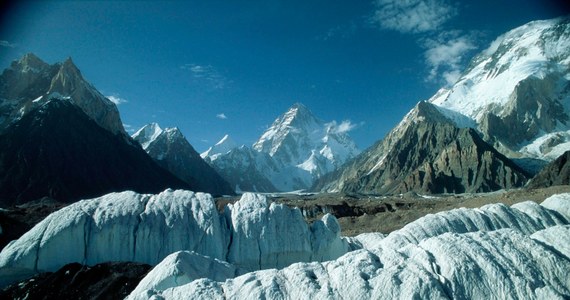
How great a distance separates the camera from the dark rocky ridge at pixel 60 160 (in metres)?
146

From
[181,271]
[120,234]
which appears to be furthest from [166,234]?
[181,271]

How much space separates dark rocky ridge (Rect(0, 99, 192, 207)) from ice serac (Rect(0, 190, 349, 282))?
11494cm

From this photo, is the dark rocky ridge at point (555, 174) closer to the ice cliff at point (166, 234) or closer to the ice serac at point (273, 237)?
the ice serac at point (273, 237)

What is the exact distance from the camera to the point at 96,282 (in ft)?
85.0

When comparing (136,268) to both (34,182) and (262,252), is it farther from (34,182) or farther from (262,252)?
(34,182)

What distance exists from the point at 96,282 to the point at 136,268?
2.64 meters

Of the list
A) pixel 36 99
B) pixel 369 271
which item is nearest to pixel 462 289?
pixel 369 271

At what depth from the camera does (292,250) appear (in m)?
35.8

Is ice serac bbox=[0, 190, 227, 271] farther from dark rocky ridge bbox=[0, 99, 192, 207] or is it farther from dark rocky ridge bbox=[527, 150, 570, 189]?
dark rocky ridge bbox=[527, 150, 570, 189]

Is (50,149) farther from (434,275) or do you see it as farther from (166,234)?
(434,275)

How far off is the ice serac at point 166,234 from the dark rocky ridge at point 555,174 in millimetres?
111879

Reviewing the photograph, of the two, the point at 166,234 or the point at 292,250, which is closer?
the point at 166,234

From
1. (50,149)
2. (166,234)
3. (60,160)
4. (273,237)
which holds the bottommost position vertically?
(273,237)

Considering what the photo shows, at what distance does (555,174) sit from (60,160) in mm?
154077
